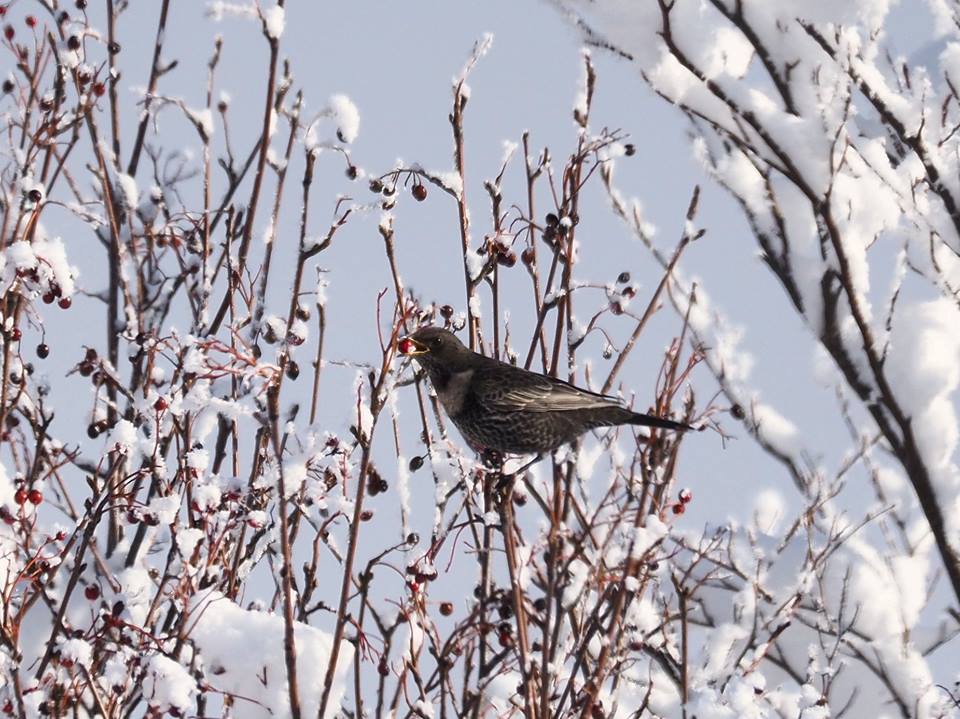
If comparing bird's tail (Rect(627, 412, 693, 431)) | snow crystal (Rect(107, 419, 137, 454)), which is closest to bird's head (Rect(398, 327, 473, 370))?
bird's tail (Rect(627, 412, 693, 431))

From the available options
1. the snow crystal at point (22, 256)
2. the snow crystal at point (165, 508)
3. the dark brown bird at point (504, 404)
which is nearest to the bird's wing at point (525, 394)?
the dark brown bird at point (504, 404)

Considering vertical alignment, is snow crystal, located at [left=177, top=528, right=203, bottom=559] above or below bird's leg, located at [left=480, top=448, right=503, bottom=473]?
below

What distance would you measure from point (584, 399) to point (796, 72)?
267 centimetres

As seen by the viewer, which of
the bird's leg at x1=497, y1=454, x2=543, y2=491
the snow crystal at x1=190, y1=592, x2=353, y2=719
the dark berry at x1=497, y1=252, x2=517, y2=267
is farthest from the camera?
the dark berry at x1=497, y1=252, x2=517, y2=267

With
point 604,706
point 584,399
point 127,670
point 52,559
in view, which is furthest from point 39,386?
point 604,706

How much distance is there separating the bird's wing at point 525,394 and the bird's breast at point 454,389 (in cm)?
11

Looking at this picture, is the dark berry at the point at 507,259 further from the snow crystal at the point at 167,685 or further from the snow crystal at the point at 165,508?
the snow crystal at the point at 167,685

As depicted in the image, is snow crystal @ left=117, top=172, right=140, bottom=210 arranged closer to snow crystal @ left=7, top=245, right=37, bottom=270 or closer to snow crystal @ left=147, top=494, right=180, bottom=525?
snow crystal @ left=7, top=245, right=37, bottom=270

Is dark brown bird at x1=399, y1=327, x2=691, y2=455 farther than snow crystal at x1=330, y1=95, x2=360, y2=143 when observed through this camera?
Yes

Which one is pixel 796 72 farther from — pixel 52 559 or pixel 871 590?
pixel 52 559

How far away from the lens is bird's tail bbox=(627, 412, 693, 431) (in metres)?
3.19

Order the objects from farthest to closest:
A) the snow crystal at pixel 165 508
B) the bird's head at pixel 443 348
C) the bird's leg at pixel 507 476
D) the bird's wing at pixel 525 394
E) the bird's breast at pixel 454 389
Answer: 1. the bird's breast at pixel 454 389
2. the bird's head at pixel 443 348
3. the bird's wing at pixel 525 394
4. the bird's leg at pixel 507 476
5. the snow crystal at pixel 165 508

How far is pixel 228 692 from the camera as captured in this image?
9.98ft

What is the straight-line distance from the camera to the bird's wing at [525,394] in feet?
12.9
